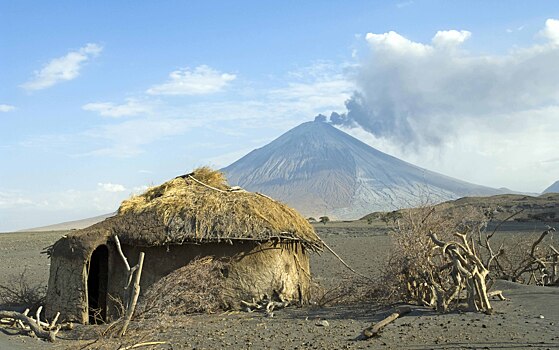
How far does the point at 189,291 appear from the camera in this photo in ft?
40.6

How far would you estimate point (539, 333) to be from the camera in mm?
9258

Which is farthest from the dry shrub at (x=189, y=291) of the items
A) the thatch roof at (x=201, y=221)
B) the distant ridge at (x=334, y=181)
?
the distant ridge at (x=334, y=181)

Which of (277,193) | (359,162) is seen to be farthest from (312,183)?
(359,162)

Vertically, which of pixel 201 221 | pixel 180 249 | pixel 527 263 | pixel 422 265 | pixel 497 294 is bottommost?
pixel 497 294

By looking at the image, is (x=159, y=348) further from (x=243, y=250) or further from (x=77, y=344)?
(x=243, y=250)

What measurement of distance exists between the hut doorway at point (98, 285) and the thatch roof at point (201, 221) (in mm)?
853

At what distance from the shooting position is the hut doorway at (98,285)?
43.4 ft

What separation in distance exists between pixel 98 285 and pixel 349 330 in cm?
641

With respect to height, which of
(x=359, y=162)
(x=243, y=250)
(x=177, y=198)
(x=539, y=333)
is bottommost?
(x=539, y=333)

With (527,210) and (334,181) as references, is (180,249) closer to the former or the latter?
(527,210)

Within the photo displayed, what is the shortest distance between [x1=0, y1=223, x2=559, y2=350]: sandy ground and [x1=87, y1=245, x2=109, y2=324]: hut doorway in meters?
1.18

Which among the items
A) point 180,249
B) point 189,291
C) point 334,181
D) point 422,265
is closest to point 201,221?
point 180,249

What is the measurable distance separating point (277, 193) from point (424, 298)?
144910mm

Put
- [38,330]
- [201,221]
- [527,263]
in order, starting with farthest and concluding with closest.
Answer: [527,263]
[201,221]
[38,330]
